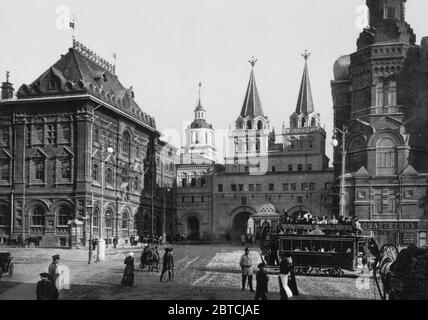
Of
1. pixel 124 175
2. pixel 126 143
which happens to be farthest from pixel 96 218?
pixel 126 143

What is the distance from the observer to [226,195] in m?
77.2

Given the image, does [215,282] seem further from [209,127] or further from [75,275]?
[209,127]

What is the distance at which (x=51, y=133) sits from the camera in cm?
4616

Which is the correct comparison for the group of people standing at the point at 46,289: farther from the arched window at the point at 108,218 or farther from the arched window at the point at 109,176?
the arched window at the point at 109,176

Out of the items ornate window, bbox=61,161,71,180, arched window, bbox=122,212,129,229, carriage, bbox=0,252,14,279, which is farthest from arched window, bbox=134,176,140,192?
carriage, bbox=0,252,14,279

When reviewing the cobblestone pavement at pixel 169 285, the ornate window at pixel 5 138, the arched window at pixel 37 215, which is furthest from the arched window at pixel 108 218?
the cobblestone pavement at pixel 169 285

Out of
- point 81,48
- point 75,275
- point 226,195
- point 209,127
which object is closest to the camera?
point 75,275

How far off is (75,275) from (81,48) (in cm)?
3246

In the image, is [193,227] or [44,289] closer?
[44,289]

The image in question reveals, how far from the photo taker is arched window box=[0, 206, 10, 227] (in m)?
46.3

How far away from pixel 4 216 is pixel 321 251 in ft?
103

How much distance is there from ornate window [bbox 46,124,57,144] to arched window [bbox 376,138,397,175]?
27788 mm

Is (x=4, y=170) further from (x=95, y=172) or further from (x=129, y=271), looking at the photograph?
(x=129, y=271)
